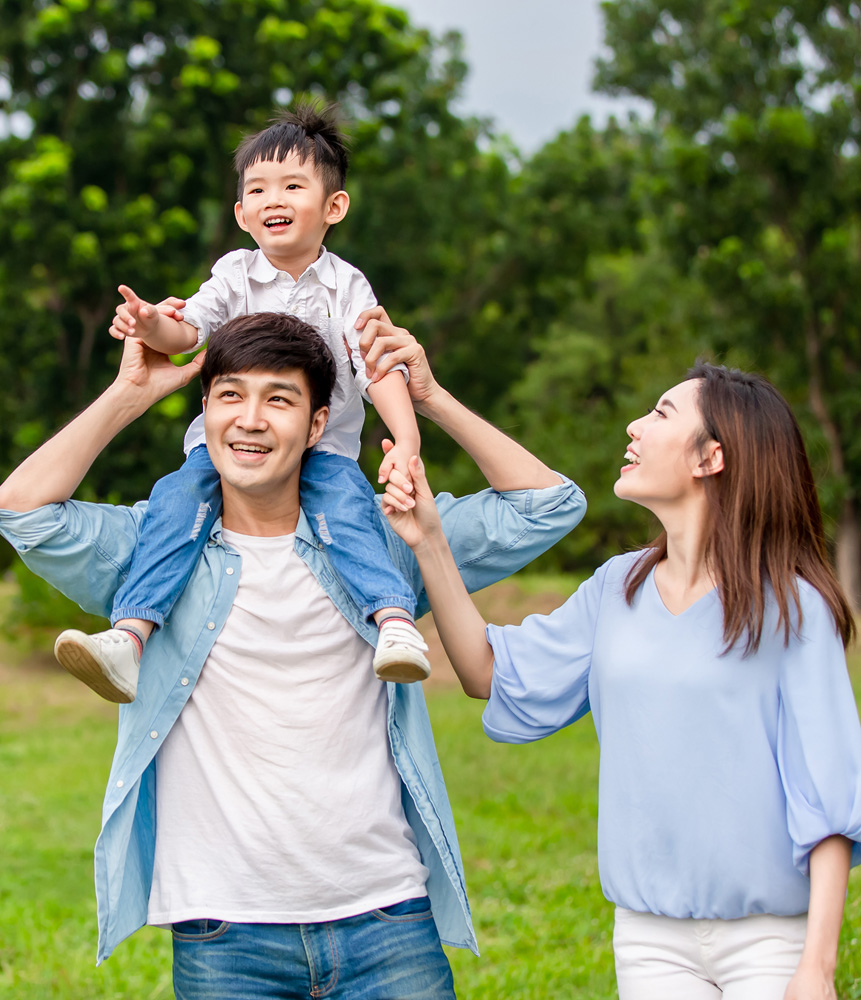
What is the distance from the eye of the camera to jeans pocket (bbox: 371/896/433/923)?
2217mm

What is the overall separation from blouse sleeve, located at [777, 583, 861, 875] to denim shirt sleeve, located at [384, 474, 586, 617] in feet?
2.04

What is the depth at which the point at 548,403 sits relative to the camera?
77.0ft

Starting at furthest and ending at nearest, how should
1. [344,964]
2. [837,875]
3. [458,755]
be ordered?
[458,755] < [344,964] < [837,875]

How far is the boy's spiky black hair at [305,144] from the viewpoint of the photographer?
2.76 meters

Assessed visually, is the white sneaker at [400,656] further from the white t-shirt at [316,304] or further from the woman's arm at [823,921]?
the woman's arm at [823,921]

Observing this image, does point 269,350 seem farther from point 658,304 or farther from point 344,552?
point 658,304

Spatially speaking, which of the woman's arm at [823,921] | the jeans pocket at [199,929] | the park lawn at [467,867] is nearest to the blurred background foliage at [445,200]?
the park lawn at [467,867]

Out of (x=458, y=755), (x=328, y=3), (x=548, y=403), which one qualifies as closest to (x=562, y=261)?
(x=328, y=3)

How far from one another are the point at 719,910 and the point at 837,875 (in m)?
0.22

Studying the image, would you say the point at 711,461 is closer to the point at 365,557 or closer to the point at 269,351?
the point at 365,557

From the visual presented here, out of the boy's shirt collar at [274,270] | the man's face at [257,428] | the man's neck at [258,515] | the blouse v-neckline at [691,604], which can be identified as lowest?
the blouse v-neckline at [691,604]

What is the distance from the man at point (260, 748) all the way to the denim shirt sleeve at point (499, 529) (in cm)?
31

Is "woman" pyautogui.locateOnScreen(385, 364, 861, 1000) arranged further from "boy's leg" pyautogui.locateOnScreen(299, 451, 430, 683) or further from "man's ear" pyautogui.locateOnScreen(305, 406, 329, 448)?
"man's ear" pyautogui.locateOnScreen(305, 406, 329, 448)

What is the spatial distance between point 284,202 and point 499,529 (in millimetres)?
960
